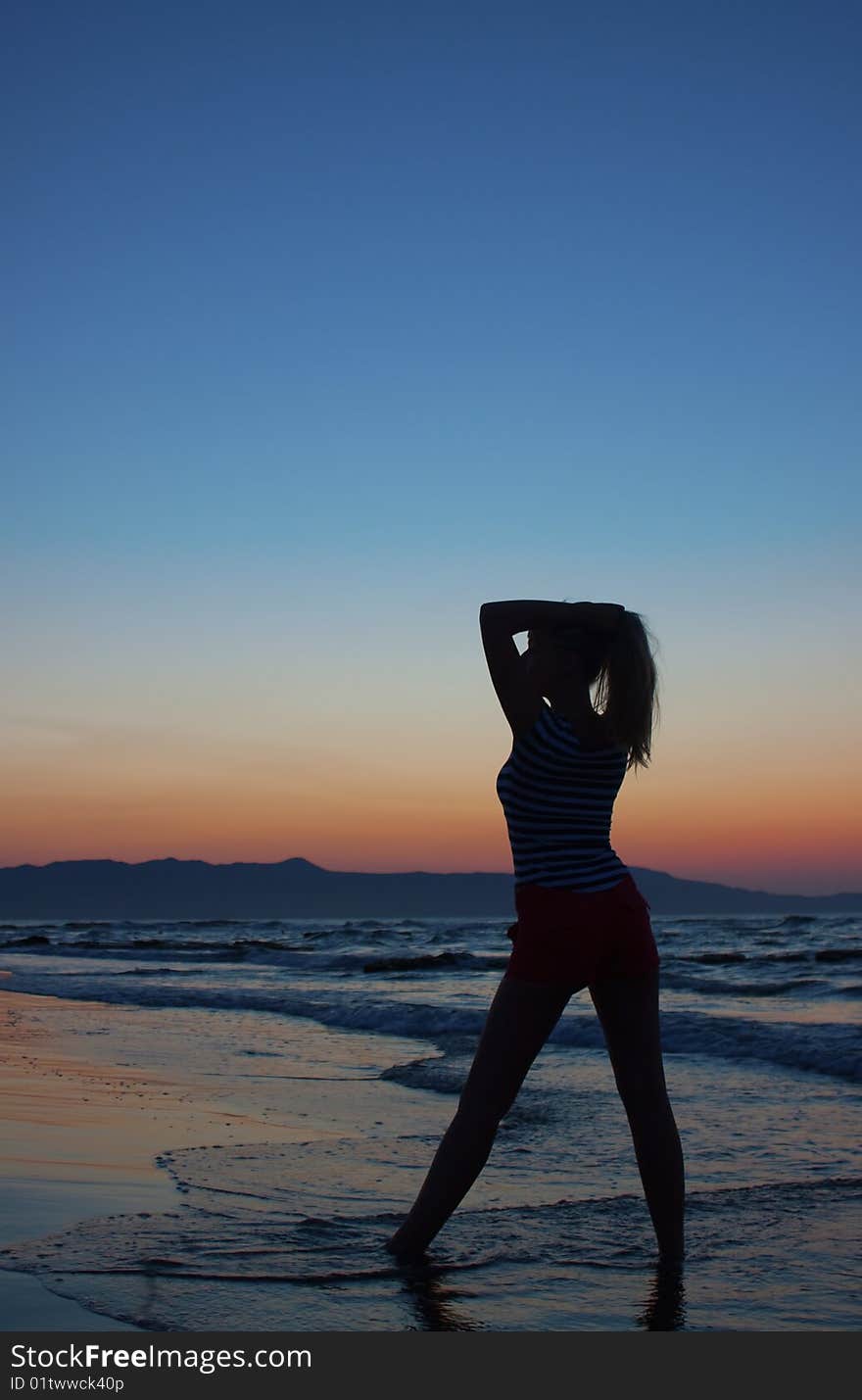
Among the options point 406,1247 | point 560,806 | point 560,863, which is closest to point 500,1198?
point 406,1247

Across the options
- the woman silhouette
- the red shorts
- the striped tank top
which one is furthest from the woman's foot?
the striped tank top

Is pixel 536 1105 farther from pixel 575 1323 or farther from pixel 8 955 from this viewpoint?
pixel 8 955

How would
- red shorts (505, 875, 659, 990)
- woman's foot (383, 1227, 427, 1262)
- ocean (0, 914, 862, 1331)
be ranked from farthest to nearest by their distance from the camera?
woman's foot (383, 1227, 427, 1262)
red shorts (505, 875, 659, 990)
ocean (0, 914, 862, 1331)

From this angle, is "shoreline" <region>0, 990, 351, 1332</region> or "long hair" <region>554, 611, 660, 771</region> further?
"long hair" <region>554, 611, 660, 771</region>

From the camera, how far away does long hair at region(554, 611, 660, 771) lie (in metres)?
3.60

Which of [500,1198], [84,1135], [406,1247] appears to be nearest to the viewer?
[406,1247]

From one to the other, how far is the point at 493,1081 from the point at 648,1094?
0.51m

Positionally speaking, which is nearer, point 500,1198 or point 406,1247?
point 406,1247

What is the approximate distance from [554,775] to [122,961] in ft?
89.9

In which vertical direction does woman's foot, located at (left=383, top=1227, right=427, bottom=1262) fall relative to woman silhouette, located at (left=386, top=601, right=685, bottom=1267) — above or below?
below

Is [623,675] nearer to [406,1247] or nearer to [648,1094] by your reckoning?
[648,1094]

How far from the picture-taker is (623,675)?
362 cm

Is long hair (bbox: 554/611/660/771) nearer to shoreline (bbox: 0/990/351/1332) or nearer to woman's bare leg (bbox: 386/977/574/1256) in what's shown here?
woman's bare leg (bbox: 386/977/574/1256)

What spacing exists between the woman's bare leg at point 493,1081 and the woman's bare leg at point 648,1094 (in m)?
0.19
